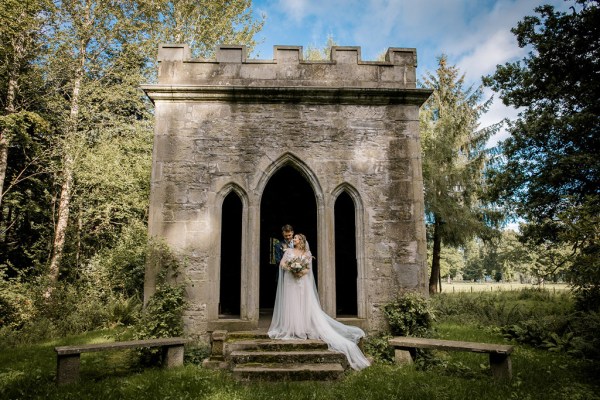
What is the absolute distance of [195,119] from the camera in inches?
280

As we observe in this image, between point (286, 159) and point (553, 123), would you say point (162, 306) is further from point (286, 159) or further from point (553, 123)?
point (553, 123)

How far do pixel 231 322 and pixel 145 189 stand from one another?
7.54 metres

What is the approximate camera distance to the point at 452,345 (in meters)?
5.45

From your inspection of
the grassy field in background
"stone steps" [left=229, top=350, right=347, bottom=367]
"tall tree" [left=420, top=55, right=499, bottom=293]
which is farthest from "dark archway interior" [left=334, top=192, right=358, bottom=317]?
"tall tree" [left=420, top=55, right=499, bottom=293]

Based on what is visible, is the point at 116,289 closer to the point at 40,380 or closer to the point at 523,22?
the point at 40,380

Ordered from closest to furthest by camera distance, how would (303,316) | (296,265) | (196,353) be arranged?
(196,353)
(303,316)
(296,265)

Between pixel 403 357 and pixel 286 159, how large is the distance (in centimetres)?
396

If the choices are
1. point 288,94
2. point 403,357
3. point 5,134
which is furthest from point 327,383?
point 5,134

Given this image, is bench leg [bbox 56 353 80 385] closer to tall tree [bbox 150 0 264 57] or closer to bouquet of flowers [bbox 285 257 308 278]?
bouquet of flowers [bbox 285 257 308 278]

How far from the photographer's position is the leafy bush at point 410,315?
654 cm

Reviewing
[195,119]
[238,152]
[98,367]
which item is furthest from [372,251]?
[98,367]

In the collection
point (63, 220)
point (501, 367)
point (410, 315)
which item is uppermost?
point (63, 220)

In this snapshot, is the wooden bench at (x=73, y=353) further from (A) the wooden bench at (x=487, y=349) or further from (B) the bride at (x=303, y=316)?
(A) the wooden bench at (x=487, y=349)

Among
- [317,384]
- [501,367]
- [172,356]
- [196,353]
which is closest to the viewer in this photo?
[317,384]
